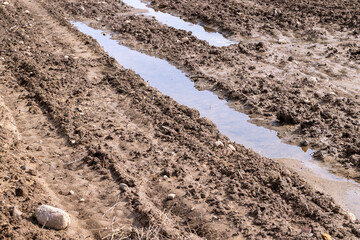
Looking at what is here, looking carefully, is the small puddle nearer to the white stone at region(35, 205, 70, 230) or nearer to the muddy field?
the muddy field

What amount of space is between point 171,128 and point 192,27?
21.0ft

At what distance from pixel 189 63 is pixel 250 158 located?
164 inches

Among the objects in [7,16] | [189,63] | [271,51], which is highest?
[271,51]

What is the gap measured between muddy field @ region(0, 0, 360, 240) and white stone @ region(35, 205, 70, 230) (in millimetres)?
85

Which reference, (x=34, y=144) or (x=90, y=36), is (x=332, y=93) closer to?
(x=34, y=144)

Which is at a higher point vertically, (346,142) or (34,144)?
(346,142)

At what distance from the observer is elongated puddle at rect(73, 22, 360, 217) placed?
596cm

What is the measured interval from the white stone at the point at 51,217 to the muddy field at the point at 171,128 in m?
0.08

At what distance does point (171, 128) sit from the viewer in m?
6.67

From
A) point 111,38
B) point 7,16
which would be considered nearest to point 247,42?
point 111,38

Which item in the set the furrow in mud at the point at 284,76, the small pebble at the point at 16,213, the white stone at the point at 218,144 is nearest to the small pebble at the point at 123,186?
the small pebble at the point at 16,213

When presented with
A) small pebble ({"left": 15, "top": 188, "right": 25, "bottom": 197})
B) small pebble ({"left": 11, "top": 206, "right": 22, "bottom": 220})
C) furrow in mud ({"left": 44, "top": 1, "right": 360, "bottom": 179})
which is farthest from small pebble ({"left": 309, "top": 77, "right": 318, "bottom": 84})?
small pebble ({"left": 11, "top": 206, "right": 22, "bottom": 220})

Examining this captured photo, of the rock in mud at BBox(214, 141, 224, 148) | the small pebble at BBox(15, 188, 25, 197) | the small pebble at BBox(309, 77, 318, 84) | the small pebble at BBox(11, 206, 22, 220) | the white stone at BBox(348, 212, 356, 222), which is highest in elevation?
the small pebble at BBox(309, 77, 318, 84)

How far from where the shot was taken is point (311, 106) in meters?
7.65
